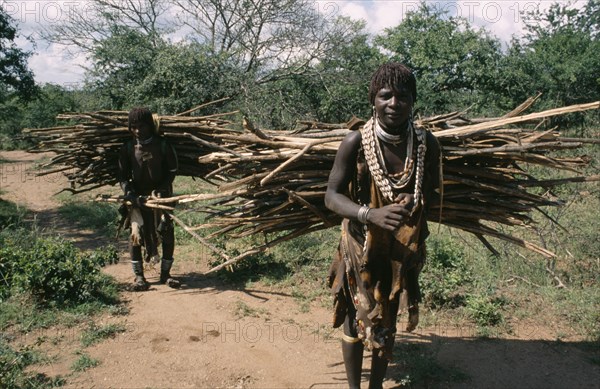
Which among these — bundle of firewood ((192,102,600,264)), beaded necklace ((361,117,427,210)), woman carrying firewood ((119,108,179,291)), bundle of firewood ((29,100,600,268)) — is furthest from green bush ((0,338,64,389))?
beaded necklace ((361,117,427,210))

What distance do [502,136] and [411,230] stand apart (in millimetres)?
904

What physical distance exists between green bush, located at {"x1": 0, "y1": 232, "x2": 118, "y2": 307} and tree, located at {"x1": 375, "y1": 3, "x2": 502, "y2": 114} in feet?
41.7

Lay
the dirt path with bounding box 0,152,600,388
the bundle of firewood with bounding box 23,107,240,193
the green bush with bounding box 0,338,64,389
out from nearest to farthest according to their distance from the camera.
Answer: the green bush with bounding box 0,338,64,389 < the dirt path with bounding box 0,152,600,388 < the bundle of firewood with bounding box 23,107,240,193

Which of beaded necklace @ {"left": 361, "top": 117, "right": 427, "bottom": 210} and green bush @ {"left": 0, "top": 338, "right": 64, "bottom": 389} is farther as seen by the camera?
green bush @ {"left": 0, "top": 338, "right": 64, "bottom": 389}

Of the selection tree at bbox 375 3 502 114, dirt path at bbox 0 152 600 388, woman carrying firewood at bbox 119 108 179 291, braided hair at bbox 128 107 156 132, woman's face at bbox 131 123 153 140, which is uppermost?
tree at bbox 375 3 502 114

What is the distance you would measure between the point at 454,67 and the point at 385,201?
51.1ft

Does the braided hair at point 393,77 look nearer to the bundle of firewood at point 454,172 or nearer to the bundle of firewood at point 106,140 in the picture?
the bundle of firewood at point 454,172

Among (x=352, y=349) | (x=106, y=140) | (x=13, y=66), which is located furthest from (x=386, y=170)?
(x=13, y=66)

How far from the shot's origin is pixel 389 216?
7.20 feet

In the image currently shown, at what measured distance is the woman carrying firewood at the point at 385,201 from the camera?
228 cm

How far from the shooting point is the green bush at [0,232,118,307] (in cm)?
420

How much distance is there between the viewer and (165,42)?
13.4m

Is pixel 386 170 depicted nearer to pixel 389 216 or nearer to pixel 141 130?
pixel 389 216

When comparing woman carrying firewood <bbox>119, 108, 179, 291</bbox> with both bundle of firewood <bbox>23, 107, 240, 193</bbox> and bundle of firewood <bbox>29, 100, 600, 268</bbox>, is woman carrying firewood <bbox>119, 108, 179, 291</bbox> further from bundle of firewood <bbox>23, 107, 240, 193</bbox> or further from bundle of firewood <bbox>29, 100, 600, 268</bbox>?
bundle of firewood <bbox>29, 100, 600, 268</bbox>
